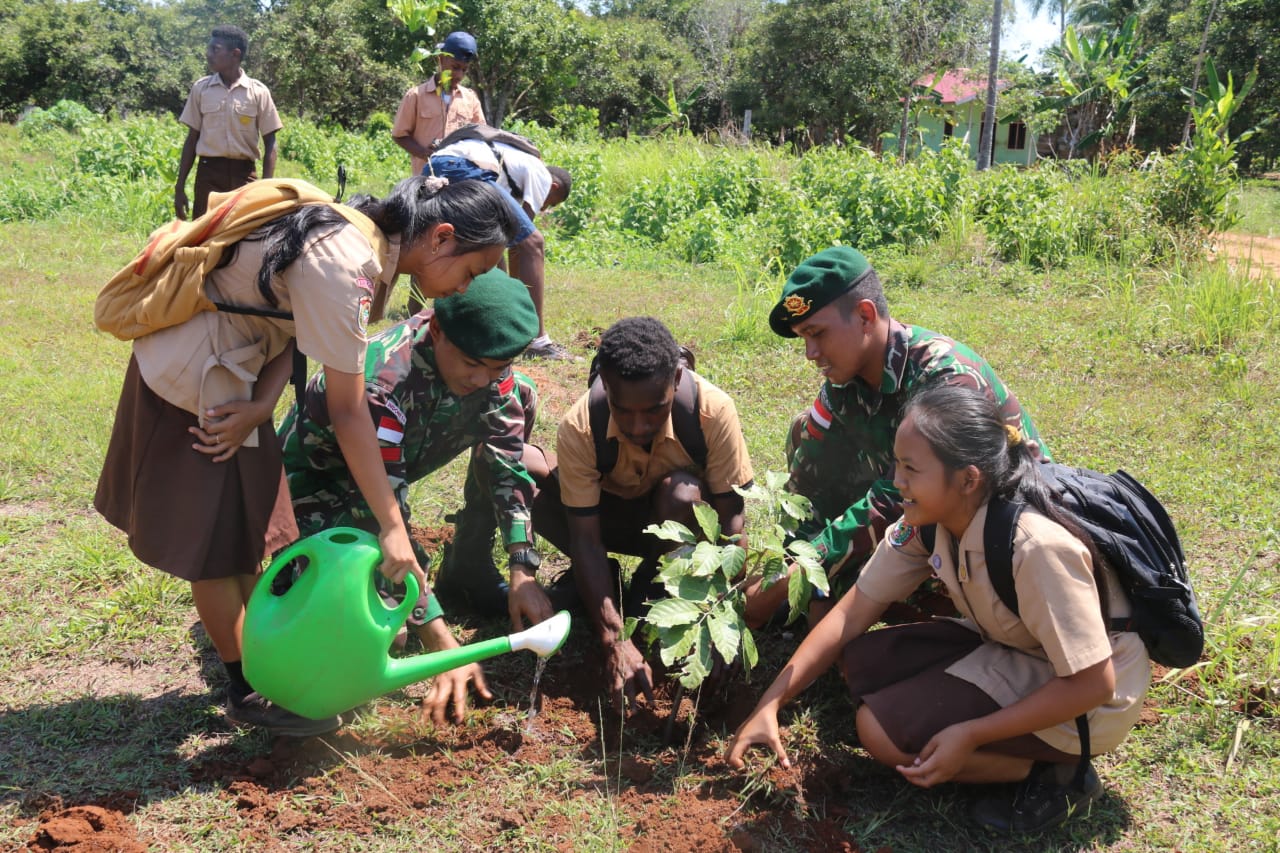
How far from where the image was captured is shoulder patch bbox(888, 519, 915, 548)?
7.86 ft

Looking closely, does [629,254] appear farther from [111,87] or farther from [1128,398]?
[111,87]

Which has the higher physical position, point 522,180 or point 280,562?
point 522,180

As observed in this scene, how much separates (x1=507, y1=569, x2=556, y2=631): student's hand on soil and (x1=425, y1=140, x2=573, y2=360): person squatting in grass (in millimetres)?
1810

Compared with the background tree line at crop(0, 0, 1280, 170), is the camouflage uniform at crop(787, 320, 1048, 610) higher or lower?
lower

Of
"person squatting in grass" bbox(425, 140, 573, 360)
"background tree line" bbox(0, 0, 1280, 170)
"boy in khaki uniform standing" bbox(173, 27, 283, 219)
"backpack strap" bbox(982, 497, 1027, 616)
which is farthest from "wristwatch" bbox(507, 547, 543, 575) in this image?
"background tree line" bbox(0, 0, 1280, 170)

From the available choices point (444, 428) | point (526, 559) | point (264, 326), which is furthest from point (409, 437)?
point (264, 326)

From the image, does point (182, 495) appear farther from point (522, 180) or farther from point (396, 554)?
point (522, 180)

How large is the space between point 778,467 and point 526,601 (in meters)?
1.81

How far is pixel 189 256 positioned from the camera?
217 centimetres

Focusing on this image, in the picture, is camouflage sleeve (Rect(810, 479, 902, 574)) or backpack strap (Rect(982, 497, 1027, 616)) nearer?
backpack strap (Rect(982, 497, 1027, 616))

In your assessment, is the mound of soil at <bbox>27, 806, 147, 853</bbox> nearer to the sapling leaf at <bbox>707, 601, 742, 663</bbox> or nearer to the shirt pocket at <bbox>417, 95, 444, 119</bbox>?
the sapling leaf at <bbox>707, 601, 742, 663</bbox>

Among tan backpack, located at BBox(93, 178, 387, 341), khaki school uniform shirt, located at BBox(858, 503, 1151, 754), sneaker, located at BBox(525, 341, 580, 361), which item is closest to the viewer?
khaki school uniform shirt, located at BBox(858, 503, 1151, 754)

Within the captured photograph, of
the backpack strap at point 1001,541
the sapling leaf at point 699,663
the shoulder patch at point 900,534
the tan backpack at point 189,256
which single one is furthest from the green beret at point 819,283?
the tan backpack at point 189,256

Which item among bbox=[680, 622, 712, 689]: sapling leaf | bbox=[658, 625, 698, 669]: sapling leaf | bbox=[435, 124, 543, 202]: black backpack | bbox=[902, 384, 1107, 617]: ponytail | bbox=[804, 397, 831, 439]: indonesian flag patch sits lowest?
bbox=[680, 622, 712, 689]: sapling leaf
